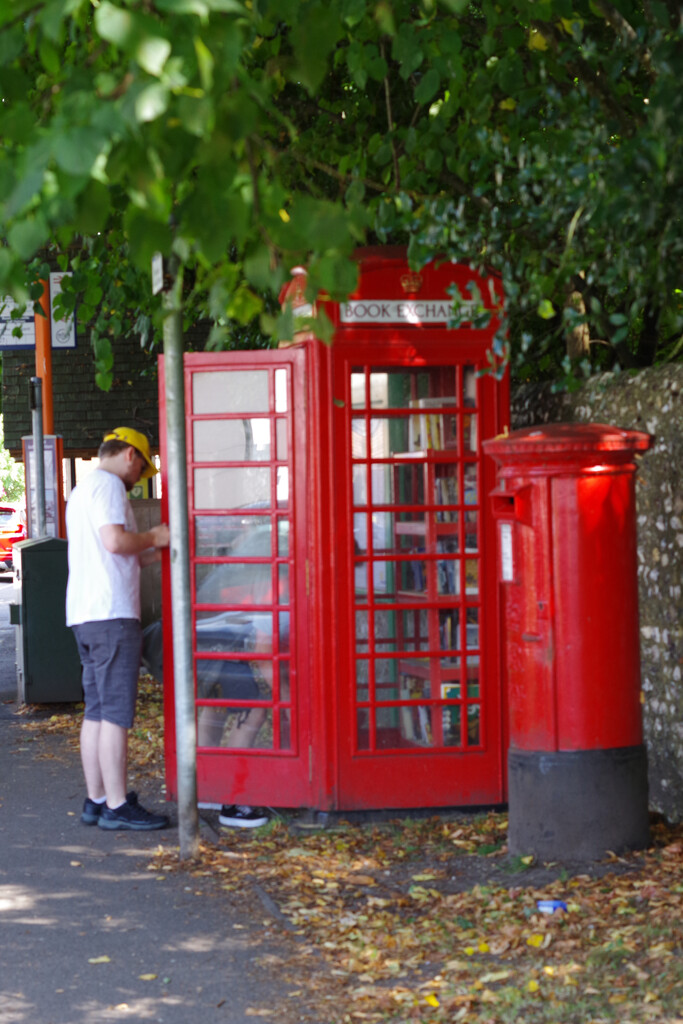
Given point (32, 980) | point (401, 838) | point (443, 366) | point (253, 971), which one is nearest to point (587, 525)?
point (443, 366)

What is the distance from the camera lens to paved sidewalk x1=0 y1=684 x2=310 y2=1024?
13.2 feet

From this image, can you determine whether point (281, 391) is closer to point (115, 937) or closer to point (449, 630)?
point (449, 630)

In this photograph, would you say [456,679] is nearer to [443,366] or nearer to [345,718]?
[345,718]

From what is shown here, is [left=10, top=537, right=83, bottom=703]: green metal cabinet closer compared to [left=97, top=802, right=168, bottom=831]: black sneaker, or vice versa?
[left=97, top=802, right=168, bottom=831]: black sneaker

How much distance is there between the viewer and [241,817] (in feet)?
20.4

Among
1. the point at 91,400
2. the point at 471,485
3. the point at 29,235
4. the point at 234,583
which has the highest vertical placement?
the point at 91,400

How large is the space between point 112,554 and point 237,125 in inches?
140

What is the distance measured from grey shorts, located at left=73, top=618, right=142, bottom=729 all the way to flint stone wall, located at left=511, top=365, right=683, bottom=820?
2421 millimetres

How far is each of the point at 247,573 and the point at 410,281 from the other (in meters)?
1.60

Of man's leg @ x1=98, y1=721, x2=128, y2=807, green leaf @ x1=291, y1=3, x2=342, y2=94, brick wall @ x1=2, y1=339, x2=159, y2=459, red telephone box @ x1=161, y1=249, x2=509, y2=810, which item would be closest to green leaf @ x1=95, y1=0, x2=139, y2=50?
green leaf @ x1=291, y1=3, x2=342, y2=94

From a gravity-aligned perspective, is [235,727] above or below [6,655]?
above

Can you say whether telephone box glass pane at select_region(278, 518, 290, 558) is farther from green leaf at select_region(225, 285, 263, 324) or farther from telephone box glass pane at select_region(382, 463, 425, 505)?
green leaf at select_region(225, 285, 263, 324)

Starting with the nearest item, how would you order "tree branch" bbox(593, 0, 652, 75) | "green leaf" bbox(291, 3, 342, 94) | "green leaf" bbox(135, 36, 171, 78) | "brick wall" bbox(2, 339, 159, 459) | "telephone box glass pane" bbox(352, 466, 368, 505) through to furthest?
"green leaf" bbox(135, 36, 171, 78) → "green leaf" bbox(291, 3, 342, 94) → "tree branch" bbox(593, 0, 652, 75) → "telephone box glass pane" bbox(352, 466, 368, 505) → "brick wall" bbox(2, 339, 159, 459)

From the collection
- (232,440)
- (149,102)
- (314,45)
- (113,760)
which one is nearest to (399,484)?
(232,440)
